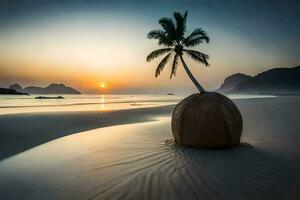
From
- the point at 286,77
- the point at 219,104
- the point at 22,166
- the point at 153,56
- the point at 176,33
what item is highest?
the point at 286,77

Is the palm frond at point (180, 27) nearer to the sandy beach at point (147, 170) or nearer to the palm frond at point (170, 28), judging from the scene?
the palm frond at point (170, 28)

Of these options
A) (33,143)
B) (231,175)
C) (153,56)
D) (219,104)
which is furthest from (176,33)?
(231,175)

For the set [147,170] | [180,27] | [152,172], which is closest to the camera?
[152,172]

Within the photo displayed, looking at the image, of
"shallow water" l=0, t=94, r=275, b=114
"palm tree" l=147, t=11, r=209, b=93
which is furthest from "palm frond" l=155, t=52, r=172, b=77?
"shallow water" l=0, t=94, r=275, b=114

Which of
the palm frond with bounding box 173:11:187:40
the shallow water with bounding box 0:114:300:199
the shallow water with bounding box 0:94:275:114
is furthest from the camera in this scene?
the shallow water with bounding box 0:94:275:114

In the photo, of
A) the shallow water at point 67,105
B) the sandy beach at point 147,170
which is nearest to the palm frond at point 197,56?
the sandy beach at point 147,170

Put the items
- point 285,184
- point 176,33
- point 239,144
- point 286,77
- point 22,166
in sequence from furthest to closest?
point 286,77 < point 176,33 < point 239,144 < point 22,166 < point 285,184

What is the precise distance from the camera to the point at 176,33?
16.3 m

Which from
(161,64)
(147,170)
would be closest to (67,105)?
(161,64)

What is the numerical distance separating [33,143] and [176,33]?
10912 mm

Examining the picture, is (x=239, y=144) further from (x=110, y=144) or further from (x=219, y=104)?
(x=110, y=144)

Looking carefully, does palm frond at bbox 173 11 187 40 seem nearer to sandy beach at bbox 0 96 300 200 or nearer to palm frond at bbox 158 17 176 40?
palm frond at bbox 158 17 176 40

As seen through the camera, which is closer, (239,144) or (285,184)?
(285,184)

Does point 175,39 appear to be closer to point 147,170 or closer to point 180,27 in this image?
point 180,27
